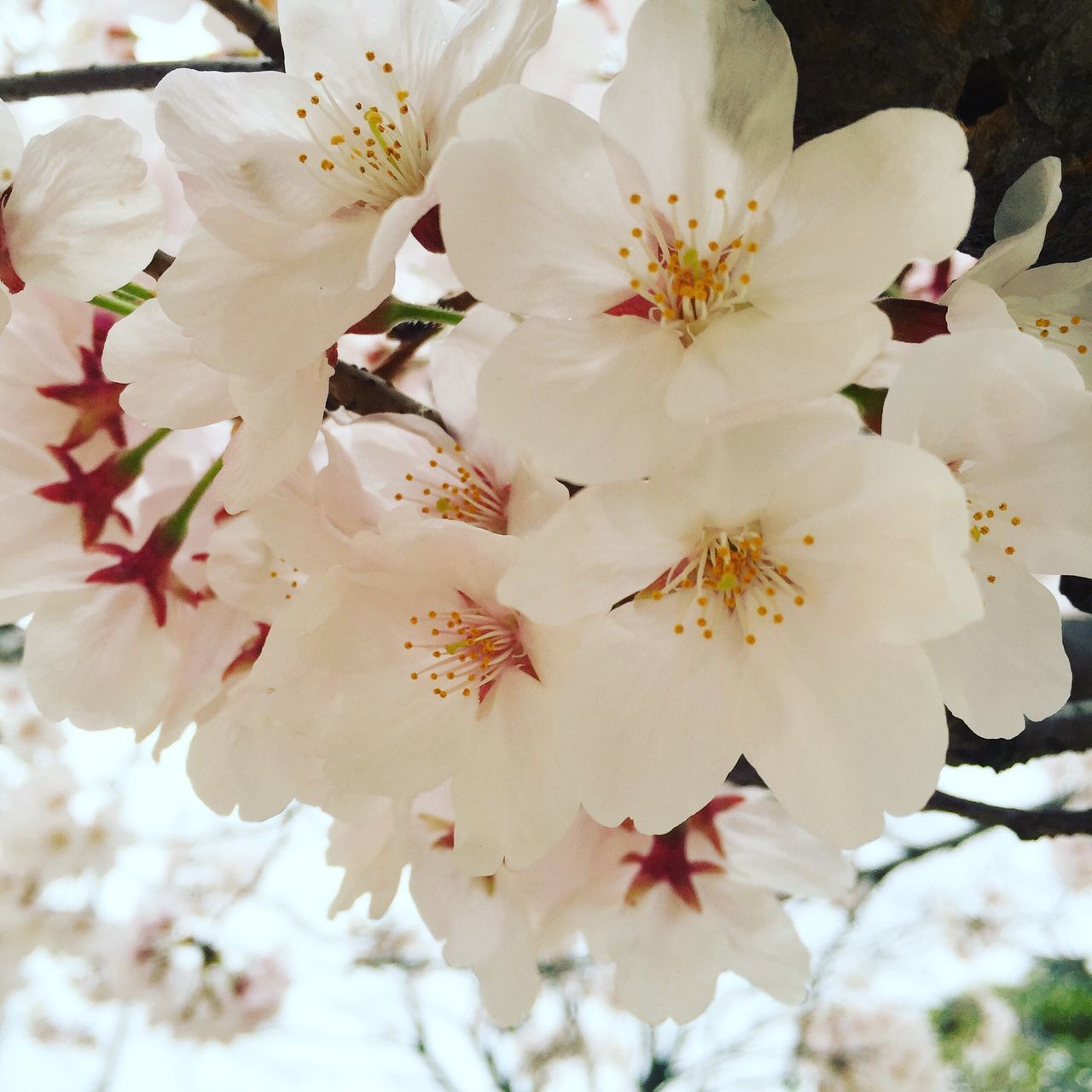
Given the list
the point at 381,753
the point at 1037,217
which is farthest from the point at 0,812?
the point at 1037,217

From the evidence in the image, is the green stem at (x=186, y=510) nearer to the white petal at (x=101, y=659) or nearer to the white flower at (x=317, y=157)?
the white petal at (x=101, y=659)

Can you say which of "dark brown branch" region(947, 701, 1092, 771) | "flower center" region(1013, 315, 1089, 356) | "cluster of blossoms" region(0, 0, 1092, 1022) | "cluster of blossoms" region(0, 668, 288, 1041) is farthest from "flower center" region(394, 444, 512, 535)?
"cluster of blossoms" region(0, 668, 288, 1041)

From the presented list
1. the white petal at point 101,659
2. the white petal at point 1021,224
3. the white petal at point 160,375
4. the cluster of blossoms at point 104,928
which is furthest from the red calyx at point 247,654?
the cluster of blossoms at point 104,928

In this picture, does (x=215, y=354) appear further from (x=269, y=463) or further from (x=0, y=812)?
(x=0, y=812)

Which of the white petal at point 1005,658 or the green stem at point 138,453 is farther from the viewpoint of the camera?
the green stem at point 138,453

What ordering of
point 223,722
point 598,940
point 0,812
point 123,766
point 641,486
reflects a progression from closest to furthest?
point 641,486
point 223,722
point 598,940
point 0,812
point 123,766

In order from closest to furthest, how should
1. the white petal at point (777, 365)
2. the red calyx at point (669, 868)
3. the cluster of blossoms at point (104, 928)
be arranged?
the white petal at point (777, 365), the red calyx at point (669, 868), the cluster of blossoms at point (104, 928)

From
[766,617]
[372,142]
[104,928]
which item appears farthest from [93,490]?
[104,928]
